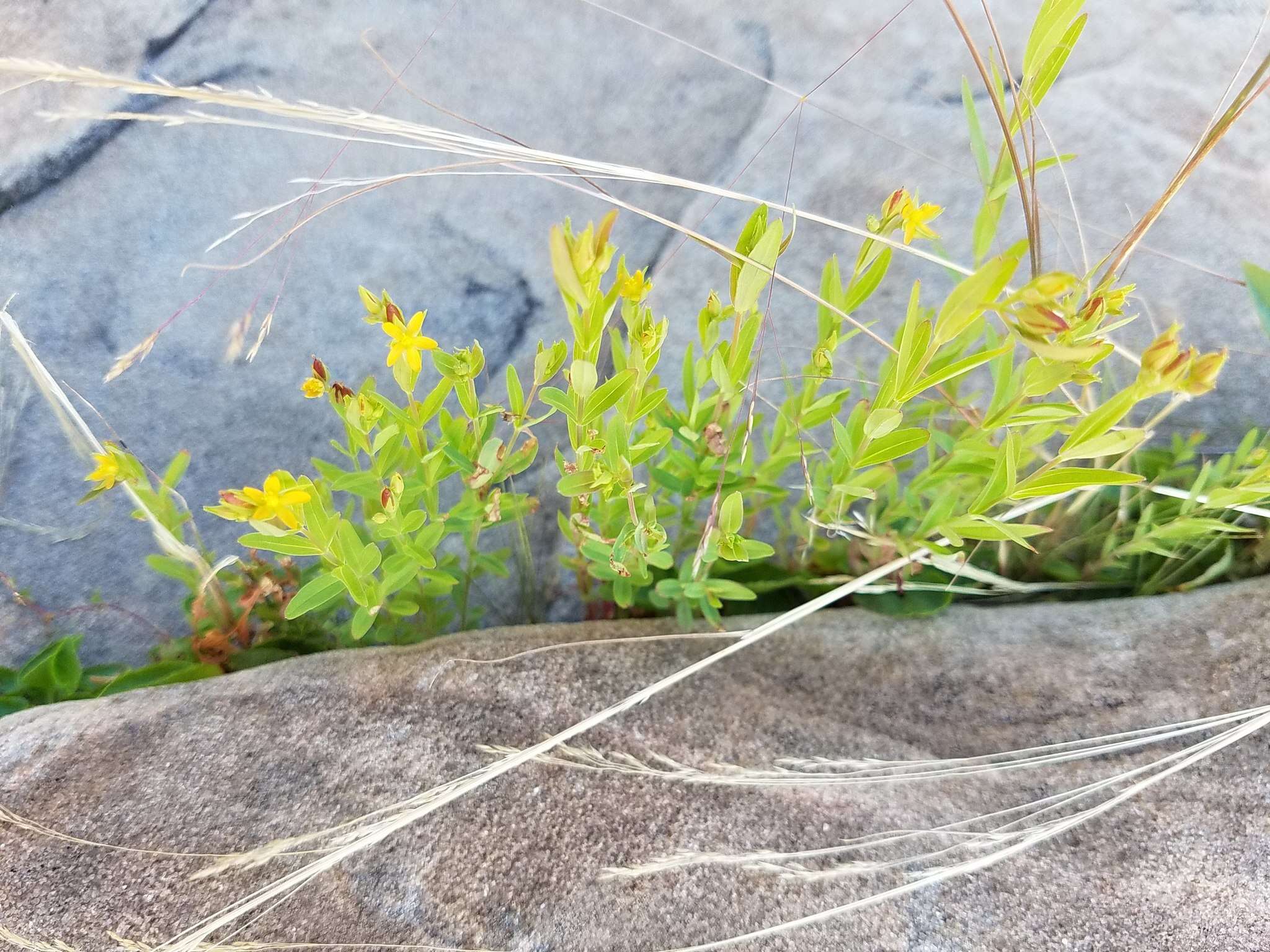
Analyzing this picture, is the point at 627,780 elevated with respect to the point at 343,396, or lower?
lower

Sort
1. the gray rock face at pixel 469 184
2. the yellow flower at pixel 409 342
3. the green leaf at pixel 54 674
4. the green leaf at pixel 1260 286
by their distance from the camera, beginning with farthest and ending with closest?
the gray rock face at pixel 469 184
the green leaf at pixel 54 674
the green leaf at pixel 1260 286
the yellow flower at pixel 409 342

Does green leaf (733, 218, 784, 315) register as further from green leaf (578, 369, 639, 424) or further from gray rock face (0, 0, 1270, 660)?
gray rock face (0, 0, 1270, 660)

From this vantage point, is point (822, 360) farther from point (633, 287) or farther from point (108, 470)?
point (108, 470)

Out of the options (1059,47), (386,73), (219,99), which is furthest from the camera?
(386,73)

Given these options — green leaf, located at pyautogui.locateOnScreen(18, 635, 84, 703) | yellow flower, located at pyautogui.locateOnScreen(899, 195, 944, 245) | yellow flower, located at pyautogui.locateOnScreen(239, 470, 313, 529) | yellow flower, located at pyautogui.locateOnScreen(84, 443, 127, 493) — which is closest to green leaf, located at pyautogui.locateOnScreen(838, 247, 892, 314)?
yellow flower, located at pyautogui.locateOnScreen(899, 195, 944, 245)

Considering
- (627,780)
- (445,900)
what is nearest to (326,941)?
(445,900)

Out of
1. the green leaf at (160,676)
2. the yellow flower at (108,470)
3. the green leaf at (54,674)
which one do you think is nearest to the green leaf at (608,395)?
the yellow flower at (108,470)

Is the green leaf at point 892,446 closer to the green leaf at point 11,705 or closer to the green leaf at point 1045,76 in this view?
the green leaf at point 1045,76

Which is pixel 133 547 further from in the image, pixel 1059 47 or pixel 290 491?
pixel 1059 47
